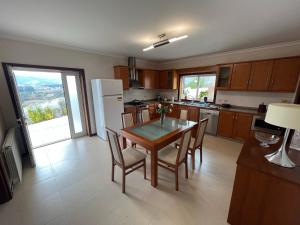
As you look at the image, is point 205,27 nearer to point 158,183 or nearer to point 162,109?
point 162,109

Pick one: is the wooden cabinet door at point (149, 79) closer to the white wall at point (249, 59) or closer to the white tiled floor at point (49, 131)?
the white wall at point (249, 59)

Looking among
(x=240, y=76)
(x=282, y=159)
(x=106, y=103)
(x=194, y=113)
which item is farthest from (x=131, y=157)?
(x=240, y=76)

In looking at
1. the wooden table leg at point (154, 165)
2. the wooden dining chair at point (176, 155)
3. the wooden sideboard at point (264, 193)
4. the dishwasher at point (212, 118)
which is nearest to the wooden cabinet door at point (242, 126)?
the dishwasher at point (212, 118)

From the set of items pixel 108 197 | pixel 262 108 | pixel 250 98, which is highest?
pixel 250 98

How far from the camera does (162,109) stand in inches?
102

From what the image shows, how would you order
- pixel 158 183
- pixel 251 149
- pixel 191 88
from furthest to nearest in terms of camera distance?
pixel 191 88
pixel 158 183
pixel 251 149

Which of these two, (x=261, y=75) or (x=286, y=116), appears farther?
(x=261, y=75)

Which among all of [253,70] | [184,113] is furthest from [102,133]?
[253,70]

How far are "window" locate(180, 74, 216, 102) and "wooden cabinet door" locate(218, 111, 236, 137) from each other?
938 millimetres

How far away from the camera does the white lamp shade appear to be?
100cm

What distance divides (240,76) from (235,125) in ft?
4.38

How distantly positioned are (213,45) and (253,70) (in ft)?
4.01

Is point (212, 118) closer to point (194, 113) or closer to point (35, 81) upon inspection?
point (194, 113)

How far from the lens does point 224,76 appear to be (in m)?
3.78
